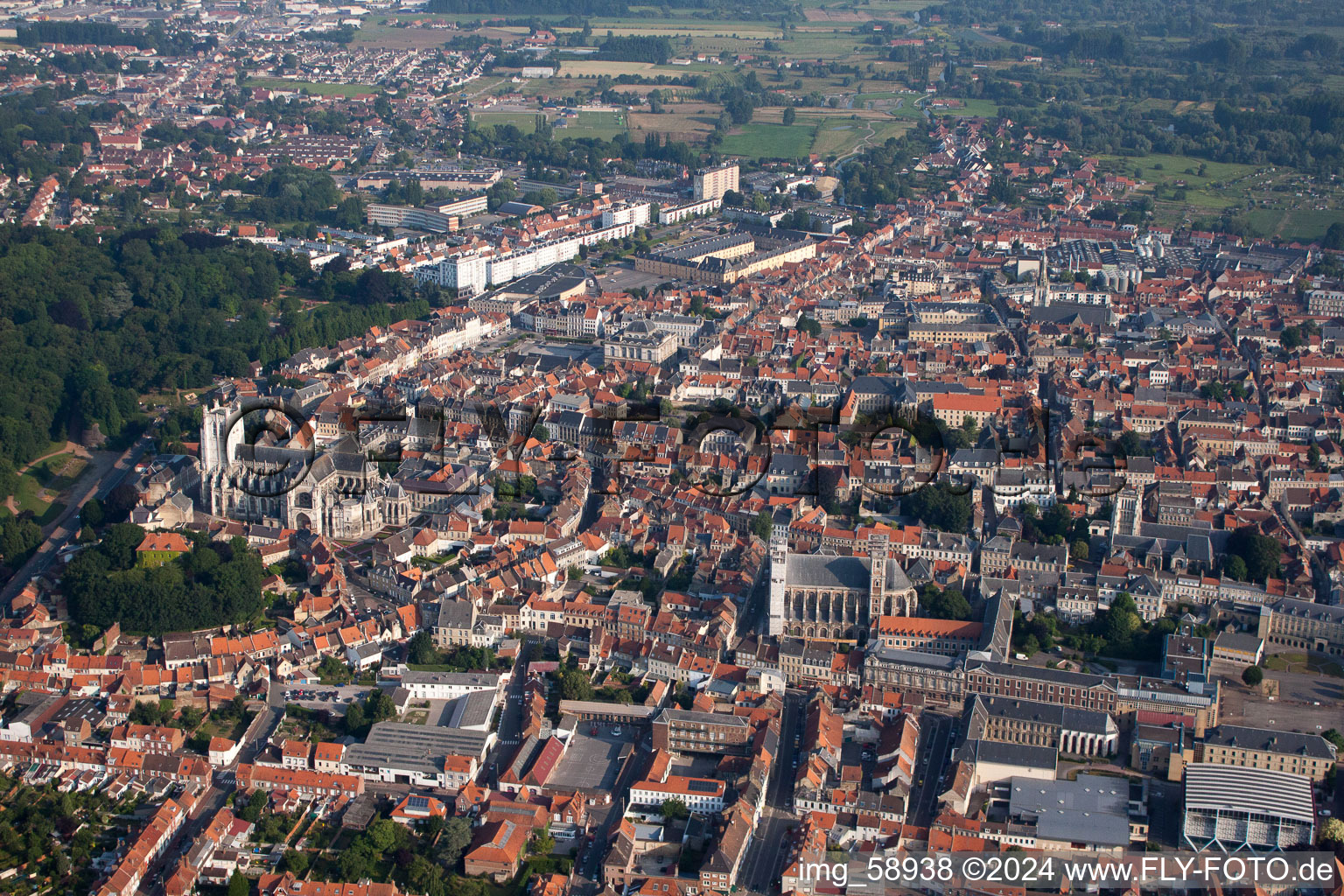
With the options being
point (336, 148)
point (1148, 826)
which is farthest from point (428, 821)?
point (336, 148)

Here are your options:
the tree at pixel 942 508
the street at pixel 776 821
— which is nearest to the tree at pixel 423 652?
the street at pixel 776 821

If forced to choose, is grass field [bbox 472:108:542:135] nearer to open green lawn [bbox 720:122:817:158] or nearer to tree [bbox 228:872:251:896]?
open green lawn [bbox 720:122:817:158]

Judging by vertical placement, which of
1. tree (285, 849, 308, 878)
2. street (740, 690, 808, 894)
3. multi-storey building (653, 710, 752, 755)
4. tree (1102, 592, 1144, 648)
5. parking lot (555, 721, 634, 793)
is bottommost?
tree (285, 849, 308, 878)

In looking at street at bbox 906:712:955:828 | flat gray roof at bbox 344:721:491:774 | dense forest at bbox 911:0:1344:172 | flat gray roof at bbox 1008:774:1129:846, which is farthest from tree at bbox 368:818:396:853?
dense forest at bbox 911:0:1344:172

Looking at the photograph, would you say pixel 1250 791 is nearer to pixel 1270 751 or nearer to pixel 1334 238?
pixel 1270 751

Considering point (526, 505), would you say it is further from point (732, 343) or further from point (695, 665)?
point (732, 343)

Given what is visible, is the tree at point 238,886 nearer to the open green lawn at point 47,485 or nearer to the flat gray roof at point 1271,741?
the flat gray roof at point 1271,741

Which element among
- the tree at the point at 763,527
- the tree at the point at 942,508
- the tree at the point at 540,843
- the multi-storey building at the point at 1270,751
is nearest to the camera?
the tree at the point at 540,843
